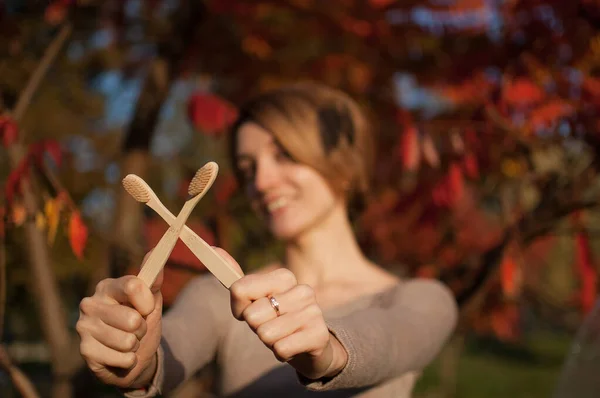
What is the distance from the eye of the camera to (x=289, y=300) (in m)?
1.00

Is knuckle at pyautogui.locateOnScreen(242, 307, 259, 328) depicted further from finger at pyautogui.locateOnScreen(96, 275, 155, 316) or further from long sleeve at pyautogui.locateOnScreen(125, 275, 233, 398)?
long sleeve at pyautogui.locateOnScreen(125, 275, 233, 398)

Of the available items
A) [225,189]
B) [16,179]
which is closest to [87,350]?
[16,179]

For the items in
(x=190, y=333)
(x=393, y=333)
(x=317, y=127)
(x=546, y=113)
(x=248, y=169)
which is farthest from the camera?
(x=546, y=113)

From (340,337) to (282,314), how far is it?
17 cm

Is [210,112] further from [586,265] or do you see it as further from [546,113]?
[586,265]

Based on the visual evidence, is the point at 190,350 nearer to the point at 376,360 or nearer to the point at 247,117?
the point at 376,360

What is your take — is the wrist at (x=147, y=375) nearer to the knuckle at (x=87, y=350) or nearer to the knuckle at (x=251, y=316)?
the knuckle at (x=87, y=350)

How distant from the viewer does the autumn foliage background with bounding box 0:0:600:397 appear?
2.35 metres

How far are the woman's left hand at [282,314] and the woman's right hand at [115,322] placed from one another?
129 millimetres

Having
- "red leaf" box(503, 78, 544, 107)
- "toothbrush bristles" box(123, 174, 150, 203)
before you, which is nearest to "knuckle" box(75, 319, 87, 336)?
"toothbrush bristles" box(123, 174, 150, 203)

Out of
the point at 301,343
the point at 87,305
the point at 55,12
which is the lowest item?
the point at 301,343

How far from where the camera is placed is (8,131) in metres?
1.97

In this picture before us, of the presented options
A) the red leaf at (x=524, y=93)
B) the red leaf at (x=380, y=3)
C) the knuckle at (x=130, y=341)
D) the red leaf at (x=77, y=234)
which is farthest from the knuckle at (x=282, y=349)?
the red leaf at (x=380, y=3)

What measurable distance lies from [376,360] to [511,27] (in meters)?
1.87
